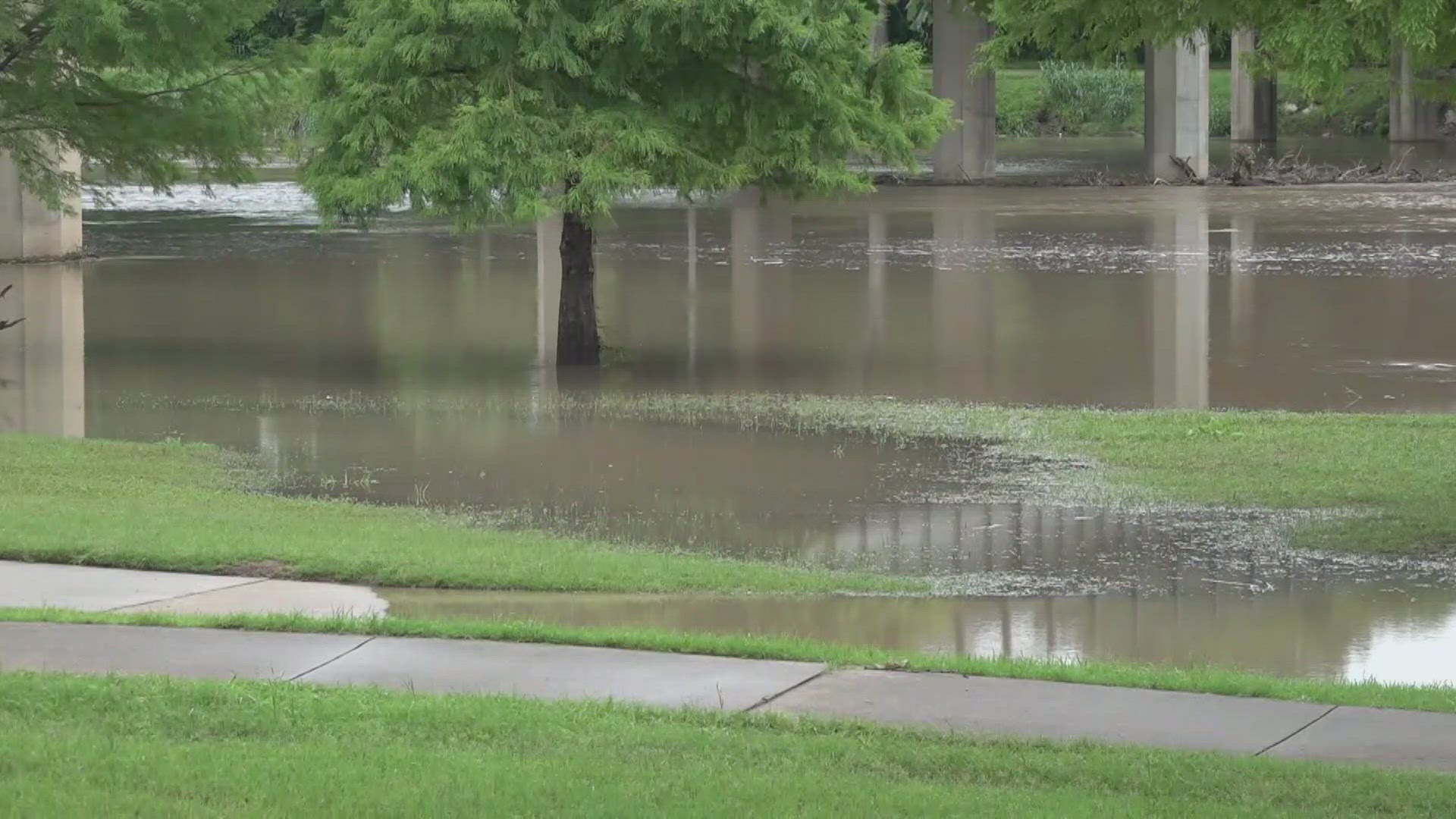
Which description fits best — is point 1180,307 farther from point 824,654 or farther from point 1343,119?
point 1343,119

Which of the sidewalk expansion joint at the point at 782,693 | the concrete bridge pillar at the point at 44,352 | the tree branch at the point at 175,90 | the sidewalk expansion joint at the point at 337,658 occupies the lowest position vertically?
the sidewalk expansion joint at the point at 782,693

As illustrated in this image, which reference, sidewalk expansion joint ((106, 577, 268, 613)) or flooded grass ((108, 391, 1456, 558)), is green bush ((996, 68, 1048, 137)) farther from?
sidewalk expansion joint ((106, 577, 268, 613))

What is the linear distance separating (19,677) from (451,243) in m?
30.6

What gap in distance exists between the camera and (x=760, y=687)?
27.3 feet

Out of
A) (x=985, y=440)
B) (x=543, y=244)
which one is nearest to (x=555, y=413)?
(x=985, y=440)

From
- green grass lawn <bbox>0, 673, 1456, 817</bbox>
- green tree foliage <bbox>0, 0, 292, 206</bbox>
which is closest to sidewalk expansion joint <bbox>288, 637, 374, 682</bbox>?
green grass lawn <bbox>0, 673, 1456, 817</bbox>

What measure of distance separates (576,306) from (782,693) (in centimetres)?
1491

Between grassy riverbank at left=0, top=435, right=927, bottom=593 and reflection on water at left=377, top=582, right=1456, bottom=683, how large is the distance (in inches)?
13.4

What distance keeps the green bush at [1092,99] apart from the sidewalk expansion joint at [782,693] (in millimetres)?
79724

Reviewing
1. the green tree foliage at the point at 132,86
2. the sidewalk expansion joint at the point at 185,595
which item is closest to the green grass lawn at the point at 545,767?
the sidewalk expansion joint at the point at 185,595

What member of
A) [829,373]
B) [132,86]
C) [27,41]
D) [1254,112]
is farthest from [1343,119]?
[27,41]

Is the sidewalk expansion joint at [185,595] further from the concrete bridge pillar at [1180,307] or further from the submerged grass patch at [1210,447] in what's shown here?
the concrete bridge pillar at [1180,307]

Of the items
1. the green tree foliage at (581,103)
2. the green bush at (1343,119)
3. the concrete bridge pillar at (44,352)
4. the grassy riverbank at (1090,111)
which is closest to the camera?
the concrete bridge pillar at (44,352)

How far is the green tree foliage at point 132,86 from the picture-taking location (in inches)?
795
